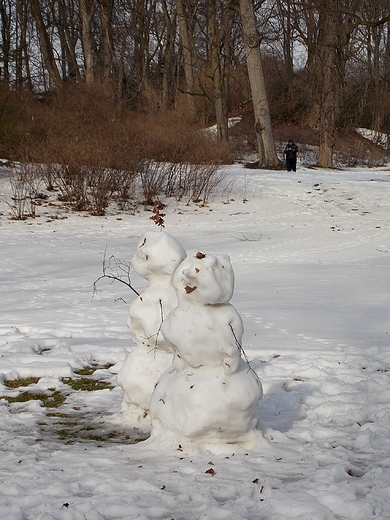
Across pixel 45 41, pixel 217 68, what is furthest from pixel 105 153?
pixel 45 41

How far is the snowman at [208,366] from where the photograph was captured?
362 centimetres

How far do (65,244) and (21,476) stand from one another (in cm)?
1035

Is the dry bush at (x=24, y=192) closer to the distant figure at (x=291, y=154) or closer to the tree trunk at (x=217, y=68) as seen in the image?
the tree trunk at (x=217, y=68)

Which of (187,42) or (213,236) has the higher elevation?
(187,42)

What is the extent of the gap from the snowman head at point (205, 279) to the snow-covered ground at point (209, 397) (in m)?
0.86

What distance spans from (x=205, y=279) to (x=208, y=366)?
0.53 m

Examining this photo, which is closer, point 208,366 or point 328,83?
point 208,366

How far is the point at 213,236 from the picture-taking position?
14547 millimetres

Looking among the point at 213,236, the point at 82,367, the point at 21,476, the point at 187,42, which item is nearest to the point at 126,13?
the point at 187,42

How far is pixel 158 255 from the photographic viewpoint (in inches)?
168

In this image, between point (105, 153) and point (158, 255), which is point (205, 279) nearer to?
point (158, 255)

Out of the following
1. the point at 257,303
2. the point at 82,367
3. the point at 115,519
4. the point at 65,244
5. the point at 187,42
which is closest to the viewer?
the point at 115,519

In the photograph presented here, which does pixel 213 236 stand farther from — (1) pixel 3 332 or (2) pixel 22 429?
(2) pixel 22 429

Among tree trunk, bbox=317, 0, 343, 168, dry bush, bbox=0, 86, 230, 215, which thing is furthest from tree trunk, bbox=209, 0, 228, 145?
dry bush, bbox=0, 86, 230, 215
